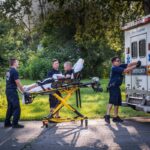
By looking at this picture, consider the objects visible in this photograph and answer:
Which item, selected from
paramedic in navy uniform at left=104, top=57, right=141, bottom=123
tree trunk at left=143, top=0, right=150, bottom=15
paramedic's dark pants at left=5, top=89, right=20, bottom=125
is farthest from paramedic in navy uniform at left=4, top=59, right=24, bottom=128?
tree trunk at left=143, top=0, right=150, bottom=15

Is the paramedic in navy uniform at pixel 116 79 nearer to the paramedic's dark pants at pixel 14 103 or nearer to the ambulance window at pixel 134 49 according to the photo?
the ambulance window at pixel 134 49

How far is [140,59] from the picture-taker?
43.4 feet

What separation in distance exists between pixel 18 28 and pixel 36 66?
66.4 feet

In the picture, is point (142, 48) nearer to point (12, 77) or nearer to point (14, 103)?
point (12, 77)

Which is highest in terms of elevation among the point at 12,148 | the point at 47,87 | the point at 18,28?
the point at 18,28

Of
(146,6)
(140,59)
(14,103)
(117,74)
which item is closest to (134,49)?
(140,59)

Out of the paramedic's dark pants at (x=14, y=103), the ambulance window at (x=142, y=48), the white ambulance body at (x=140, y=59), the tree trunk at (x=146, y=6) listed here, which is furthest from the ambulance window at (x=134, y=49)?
the tree trunk at (x=146, y=6)

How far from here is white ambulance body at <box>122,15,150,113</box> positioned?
41.8ft

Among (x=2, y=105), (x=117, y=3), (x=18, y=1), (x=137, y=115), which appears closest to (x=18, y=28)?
(x=18, y=1)

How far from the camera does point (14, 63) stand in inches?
500

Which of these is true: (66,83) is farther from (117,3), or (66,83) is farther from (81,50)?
(81,50)

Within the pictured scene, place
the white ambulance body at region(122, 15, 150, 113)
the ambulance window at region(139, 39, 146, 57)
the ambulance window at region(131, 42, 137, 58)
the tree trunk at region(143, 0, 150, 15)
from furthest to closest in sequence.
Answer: the tree trunk at region(143, 0, 150, 15) → the ambulance window at region(131, 42, 137, 58) → the ambulance window at region(139, 39, 146, 57) → the white ambulance body at region(122, 15, 150, 113)

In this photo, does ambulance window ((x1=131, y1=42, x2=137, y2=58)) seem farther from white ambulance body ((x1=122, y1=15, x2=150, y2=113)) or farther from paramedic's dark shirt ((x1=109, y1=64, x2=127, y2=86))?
paramedic's dark shirt ((x1=109, y1=64, x2=127, y2=86))

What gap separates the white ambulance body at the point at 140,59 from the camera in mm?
12734
